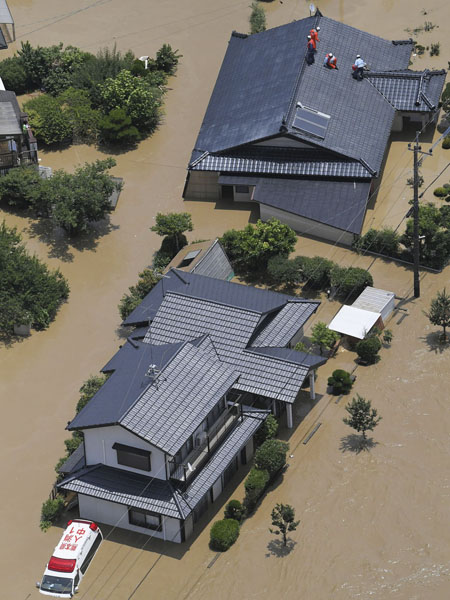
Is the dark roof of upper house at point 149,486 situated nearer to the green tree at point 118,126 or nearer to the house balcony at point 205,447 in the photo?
the house balcony at point 205,447

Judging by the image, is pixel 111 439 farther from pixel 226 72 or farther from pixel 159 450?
pixel 226 72

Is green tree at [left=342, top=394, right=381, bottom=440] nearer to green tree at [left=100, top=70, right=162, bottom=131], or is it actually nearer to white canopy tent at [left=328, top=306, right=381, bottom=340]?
white canopy tent at [left=328, top=306, right=381, bottom=340]

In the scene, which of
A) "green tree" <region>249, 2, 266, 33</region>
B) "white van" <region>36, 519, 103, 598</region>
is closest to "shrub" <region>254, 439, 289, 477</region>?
"white van" <region>36, 519, 103, 598</region>

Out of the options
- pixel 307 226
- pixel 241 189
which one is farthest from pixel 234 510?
pixel 241 189

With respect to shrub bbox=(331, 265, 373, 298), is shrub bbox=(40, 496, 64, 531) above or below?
below

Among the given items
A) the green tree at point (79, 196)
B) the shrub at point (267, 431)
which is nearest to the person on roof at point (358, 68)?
the green tree at point (79, 196)

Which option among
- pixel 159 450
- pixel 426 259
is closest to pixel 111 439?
pixel 159 450
